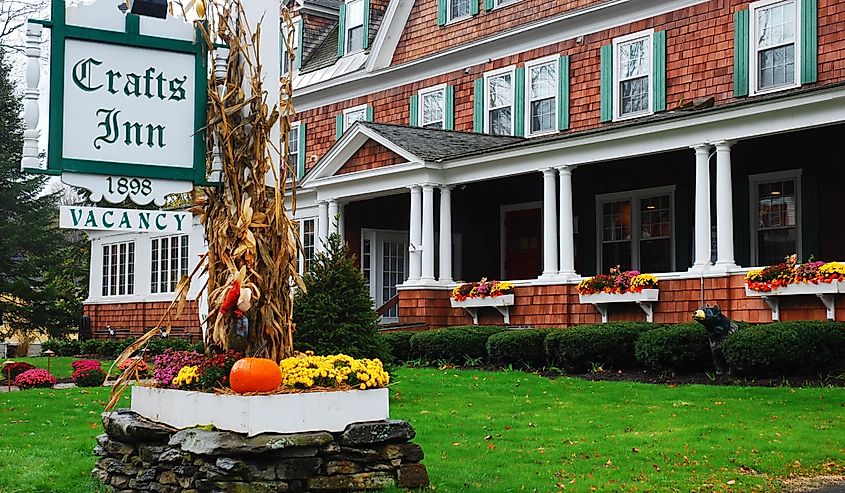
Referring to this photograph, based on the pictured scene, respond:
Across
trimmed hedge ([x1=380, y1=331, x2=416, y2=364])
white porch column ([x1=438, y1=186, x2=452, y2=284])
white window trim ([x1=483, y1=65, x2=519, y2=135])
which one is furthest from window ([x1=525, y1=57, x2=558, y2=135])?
trimmed hedge ([x1=380, y1=331, x2=416, y2=364])

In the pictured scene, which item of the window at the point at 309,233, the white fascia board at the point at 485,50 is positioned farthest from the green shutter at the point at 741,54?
the window at the point at 309,233

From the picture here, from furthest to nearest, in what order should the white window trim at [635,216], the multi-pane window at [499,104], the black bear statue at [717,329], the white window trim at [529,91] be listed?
the multi-pane window at [499,104] < the white window trim at [529,91] < the white window trim at [635,216] < the black bear statue at [717,329]

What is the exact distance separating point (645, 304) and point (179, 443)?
1118cm

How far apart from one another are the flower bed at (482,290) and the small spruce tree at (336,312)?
6.95m

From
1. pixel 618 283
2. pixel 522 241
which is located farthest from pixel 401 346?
pixel 522 241

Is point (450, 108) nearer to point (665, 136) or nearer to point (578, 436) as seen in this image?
point (665, 136)

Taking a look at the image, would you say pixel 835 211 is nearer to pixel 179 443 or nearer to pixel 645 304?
pixel 645 304

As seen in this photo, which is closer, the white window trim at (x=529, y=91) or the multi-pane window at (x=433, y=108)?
the white window trim at (x=529, y=91)

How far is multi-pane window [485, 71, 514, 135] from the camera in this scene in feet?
75.3

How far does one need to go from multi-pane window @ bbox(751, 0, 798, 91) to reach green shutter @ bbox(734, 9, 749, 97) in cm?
15

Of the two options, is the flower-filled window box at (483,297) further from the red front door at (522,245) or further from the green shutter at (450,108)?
the green shutter at (450,108)

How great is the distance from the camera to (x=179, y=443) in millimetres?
7359

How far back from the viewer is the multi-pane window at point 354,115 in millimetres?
26562

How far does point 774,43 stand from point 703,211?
3.80 m
